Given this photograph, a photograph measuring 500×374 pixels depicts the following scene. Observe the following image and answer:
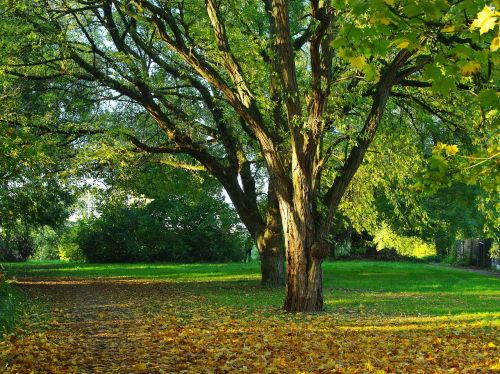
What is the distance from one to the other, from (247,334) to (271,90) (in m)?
7.08

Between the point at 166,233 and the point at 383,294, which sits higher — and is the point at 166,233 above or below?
above

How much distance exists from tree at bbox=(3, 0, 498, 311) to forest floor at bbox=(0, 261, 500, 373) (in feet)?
6.62

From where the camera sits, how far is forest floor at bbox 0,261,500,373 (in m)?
7.25

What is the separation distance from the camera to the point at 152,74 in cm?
2033

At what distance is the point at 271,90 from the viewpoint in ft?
48.6

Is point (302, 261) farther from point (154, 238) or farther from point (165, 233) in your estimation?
point (154, 238)

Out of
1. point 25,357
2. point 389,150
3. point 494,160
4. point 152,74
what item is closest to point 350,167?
point 389,150

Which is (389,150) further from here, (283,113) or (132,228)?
(132,228)

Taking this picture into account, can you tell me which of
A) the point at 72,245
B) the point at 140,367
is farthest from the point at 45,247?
the point at 140,367

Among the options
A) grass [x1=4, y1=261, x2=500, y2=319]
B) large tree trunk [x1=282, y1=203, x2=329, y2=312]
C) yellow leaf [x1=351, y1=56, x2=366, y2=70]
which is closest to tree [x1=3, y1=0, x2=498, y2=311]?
large tree trunk [x1=282, y1=203, x2=329, y2=312]

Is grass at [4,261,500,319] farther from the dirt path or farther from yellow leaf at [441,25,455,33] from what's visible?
yellow leaf at [441,25,455,33]

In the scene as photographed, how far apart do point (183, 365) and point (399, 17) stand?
485 centimetres

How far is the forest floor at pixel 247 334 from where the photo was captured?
286 inches

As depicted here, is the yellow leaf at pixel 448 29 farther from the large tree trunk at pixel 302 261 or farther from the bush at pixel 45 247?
the bush at pixel 45 247
